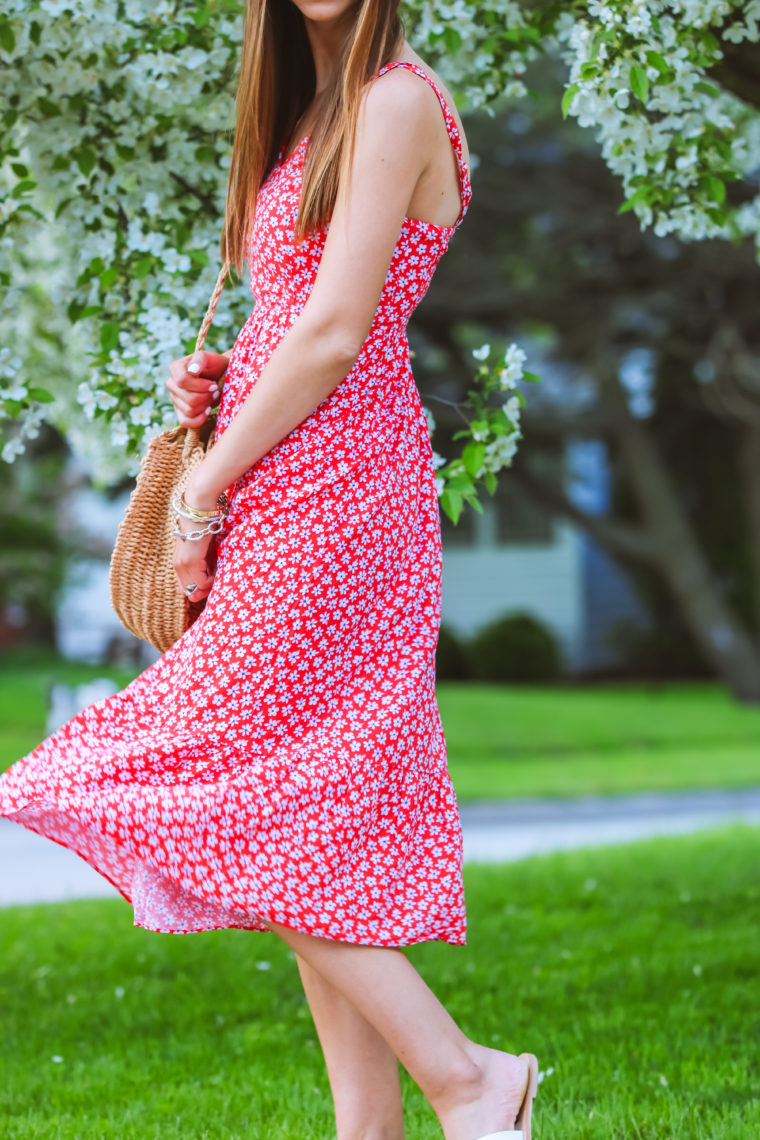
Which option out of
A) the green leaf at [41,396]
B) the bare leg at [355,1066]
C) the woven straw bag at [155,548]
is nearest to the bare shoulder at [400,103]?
the woven straw bag at [155,548]

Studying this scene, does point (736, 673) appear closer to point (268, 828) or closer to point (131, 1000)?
point (131, 1000)

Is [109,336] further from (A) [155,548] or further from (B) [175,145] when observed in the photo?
(A) [155,548]

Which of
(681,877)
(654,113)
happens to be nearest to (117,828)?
(654,113)

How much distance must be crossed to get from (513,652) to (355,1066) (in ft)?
59.6

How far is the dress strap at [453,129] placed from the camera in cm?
214

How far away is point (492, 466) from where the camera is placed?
3193 mm

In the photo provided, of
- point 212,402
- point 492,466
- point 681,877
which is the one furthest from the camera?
point 681,877

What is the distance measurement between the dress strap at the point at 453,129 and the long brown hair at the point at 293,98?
0.03 metres

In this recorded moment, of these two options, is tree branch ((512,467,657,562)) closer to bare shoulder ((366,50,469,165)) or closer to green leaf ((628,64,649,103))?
green leaf ((628,64,649,103))

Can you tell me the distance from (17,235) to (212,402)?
1841mm

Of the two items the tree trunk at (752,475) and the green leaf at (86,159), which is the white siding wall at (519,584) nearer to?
the tree trunk at (752,475)

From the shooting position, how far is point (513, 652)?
2039 cm

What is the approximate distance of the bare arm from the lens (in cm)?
206

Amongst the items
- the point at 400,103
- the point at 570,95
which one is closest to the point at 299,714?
the point at 400,103
